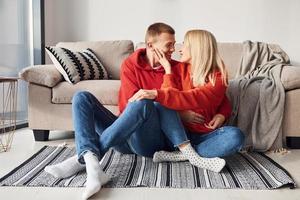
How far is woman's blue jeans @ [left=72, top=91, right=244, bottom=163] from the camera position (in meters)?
1.62

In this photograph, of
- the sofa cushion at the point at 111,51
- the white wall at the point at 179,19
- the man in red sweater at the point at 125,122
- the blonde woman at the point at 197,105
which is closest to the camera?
the man in red sweater at the point at 125,122

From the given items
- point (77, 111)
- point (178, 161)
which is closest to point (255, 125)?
point (178, 161)

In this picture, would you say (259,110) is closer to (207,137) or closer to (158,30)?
(207,137)

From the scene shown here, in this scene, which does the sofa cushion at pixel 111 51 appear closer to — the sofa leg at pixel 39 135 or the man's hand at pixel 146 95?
the sofa leg at pixel 39 135

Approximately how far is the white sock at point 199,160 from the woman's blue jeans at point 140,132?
4 cm

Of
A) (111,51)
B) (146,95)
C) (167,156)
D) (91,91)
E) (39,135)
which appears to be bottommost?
(39,135)

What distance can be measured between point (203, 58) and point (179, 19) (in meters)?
1.70

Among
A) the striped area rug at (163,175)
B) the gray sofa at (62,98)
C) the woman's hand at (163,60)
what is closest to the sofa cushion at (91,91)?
the gray sofa at (62,98)

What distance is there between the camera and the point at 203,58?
1792 mm

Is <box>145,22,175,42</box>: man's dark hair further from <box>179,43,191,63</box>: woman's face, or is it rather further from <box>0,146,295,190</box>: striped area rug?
<box>0,146,295,190</box>: striped area rug

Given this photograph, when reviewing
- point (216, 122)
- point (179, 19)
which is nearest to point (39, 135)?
point (216, 122)

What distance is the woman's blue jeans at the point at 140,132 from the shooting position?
1617mm

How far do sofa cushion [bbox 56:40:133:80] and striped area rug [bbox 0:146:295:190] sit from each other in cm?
109

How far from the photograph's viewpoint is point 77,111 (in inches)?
66.4
